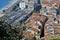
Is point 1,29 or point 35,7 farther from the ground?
point 1,29

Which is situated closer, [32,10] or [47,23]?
[47,23]

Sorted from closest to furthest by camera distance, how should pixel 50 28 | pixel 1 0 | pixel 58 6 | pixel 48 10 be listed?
pixel 50 28 < pixel 48 10 < pixel 58 6 < pixel 1 0

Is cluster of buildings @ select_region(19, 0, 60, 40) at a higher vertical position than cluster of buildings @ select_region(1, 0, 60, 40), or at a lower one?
higher

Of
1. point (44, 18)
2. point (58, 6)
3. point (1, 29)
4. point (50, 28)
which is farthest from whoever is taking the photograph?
point (58, 6)

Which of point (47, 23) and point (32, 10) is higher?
point (47, 23)

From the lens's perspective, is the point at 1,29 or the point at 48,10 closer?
the point at 1,29

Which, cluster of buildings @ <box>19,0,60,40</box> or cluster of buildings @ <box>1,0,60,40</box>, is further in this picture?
cluster of buildings @ <box>1,0,60,40</box>

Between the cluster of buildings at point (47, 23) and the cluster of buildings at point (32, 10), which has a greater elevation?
the cluster of buildings at point (47, 23)

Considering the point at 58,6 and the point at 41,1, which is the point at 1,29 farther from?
the point at 41,1

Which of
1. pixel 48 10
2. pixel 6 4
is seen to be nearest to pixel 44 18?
pixel 48 10

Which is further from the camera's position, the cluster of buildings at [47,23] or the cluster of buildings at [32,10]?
the cluster of buildings at [32,10]

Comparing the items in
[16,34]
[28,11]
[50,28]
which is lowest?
[28,11]
